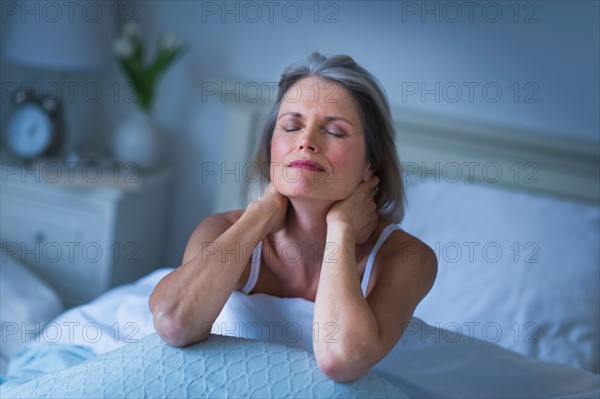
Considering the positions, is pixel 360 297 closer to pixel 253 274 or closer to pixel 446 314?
pixel 253 274

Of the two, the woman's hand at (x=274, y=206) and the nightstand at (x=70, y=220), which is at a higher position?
the woman's hand at (x=274, y=206)

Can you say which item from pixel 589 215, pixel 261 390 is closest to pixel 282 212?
pixel 261 390

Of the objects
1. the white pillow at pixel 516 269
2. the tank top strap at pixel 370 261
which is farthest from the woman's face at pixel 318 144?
the white pillow at pixel 516 269

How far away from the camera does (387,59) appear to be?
241 centimetres

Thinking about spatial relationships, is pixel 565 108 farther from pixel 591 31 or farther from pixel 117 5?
pixel 117 5

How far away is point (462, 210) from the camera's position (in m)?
2.07

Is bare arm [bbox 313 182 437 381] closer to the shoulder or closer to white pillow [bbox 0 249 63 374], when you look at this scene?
the shoulder

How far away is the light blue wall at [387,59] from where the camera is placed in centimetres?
221

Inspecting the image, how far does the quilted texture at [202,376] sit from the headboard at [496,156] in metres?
0.97

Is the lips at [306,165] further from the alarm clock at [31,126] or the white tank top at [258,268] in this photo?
the alarm clock at [31,126]

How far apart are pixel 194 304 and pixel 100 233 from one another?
1243mm

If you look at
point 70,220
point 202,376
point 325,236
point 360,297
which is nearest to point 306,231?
point 325,236

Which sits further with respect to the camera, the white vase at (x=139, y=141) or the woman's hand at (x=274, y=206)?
the white vase at (x=139, y=141)

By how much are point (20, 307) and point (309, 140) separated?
99 cm
